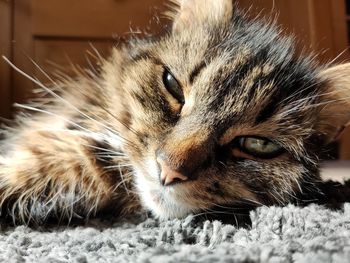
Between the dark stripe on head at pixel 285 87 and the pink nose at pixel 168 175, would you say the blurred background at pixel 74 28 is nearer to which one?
the dark stripe on head at pixel 285 87

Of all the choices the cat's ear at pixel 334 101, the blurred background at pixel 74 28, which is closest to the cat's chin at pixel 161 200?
the cat's ear at pixel 334 101

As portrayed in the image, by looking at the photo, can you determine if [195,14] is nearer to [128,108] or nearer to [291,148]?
[128,108]

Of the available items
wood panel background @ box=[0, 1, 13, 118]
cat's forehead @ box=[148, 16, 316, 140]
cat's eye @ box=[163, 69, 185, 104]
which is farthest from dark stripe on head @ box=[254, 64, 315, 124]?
wood panel background @ box=[0, 1, 13, 118]

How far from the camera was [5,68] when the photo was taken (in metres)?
2.17

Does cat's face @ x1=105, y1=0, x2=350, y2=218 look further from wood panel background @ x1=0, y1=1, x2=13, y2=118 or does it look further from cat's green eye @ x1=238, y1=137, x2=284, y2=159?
wood panel background @ x1=0, y1=1, x2=13, y2=118

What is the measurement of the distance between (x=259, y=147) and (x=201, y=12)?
40cm

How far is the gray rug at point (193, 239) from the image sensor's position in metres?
0.66

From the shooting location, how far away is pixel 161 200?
94 centimetres

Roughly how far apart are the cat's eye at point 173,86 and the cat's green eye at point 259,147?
156mm

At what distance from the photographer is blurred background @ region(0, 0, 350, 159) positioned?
2164 mm

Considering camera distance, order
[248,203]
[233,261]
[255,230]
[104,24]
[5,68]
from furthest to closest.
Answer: [104,24]
[5,68]
[248,203]
[255,230]
[233,261]

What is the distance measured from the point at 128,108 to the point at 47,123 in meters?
0.32

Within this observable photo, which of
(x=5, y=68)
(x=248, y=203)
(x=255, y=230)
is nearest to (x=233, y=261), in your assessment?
(x=255, y=230)

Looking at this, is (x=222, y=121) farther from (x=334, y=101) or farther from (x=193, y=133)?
(x=334, y=101)
